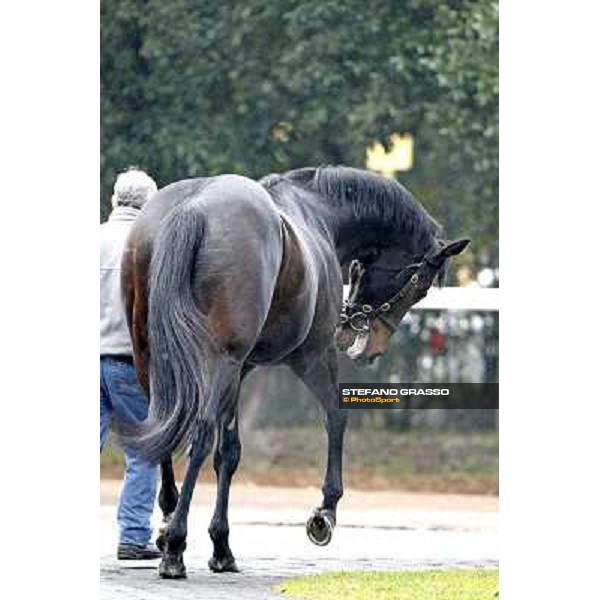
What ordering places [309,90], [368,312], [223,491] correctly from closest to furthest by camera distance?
[223,491], [368,312], [309,90]

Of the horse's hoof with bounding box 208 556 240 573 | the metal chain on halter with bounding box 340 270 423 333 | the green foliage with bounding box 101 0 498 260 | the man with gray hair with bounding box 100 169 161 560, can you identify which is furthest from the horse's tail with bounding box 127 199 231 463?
the green foliage with bounding box 101 0 498 260

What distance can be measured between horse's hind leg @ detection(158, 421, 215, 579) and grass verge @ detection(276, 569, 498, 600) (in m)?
0.36

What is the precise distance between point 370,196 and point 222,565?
5.35 feet

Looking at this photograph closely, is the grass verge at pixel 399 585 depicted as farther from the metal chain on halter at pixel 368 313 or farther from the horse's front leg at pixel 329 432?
the metal chain on halter at pixel 368 313

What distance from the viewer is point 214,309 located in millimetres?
6609

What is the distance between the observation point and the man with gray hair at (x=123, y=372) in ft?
24.2

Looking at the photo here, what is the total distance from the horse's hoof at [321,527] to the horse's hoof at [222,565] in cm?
46

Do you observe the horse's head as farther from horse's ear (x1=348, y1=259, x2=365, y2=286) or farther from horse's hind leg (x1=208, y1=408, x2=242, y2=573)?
horse's hind leg (x1=208, y1=408, x2=242, y2=573)

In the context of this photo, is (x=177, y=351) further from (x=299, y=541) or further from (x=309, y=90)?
(x=309, y=90)

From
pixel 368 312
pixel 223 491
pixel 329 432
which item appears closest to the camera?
pixel 223 491

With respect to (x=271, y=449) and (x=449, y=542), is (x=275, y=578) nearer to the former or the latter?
(x=449, y=542)

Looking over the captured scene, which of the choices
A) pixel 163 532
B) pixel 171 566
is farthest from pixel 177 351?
pixel 163 532

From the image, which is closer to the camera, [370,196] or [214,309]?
[214,309]
